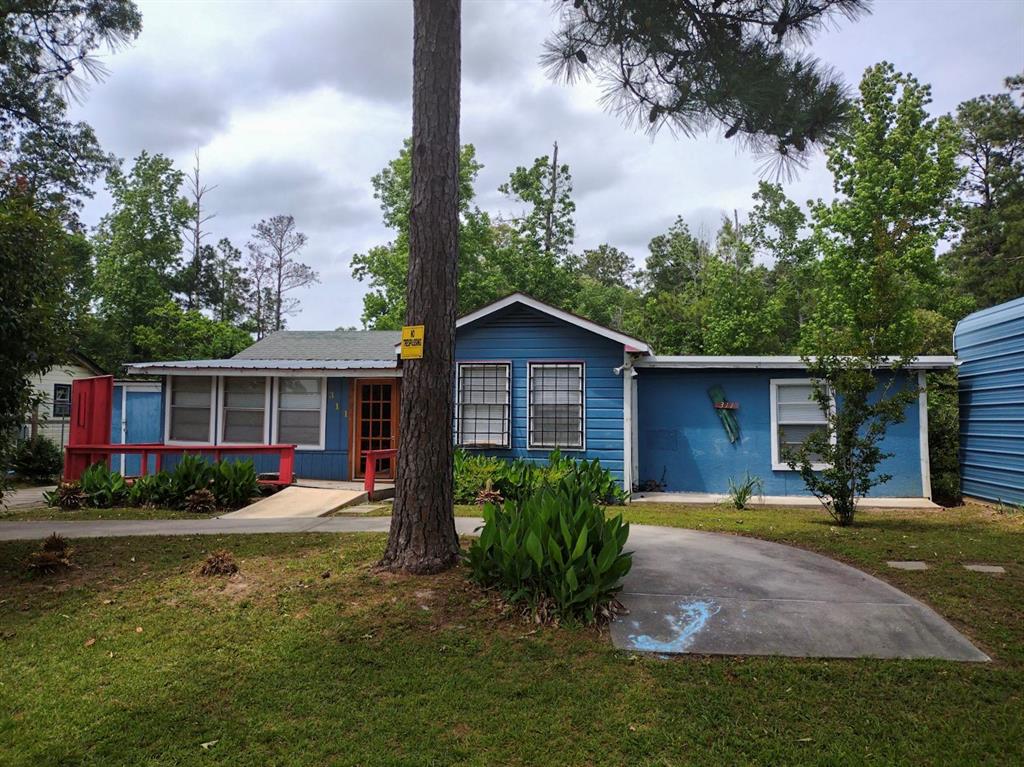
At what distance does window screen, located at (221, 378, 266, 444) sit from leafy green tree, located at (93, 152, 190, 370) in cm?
1696

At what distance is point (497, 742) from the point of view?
2836mm

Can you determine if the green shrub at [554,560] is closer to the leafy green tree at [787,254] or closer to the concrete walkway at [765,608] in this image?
the concrete walkway at [765,608]

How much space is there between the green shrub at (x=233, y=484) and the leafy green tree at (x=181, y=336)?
18.3m

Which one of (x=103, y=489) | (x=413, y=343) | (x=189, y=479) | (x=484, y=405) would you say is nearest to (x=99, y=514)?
(x=103, y=489)

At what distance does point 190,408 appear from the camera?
13789 millimetres

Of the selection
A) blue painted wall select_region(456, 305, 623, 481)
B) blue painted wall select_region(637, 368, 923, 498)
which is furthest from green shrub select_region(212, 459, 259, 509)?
blue painted wall select_region(637, 368, 923, 498)

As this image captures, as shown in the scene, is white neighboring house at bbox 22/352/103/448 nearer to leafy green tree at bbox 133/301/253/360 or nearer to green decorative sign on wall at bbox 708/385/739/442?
leafy green tree at bbox 133/301/253/360

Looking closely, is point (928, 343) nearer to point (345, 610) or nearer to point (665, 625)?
point (665, 625)

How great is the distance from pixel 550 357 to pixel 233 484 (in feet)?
18.7

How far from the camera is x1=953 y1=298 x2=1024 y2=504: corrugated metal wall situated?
9.87m

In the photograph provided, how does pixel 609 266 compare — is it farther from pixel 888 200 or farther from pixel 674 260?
pixel 888 200

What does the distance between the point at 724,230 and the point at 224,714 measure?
33.6 metres

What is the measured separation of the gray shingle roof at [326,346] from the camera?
596 inches

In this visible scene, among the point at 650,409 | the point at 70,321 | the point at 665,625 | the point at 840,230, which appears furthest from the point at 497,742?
the point at 840,230
